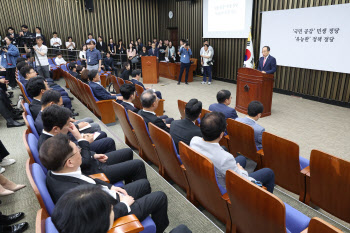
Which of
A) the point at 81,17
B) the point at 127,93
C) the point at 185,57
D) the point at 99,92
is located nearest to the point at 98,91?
the point at 99,92

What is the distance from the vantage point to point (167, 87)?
823 centimetres

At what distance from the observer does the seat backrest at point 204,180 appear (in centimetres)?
158

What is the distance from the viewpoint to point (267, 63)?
5277mm

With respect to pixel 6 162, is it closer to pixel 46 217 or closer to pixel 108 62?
pixel 46 217

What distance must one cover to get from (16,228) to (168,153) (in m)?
1.34

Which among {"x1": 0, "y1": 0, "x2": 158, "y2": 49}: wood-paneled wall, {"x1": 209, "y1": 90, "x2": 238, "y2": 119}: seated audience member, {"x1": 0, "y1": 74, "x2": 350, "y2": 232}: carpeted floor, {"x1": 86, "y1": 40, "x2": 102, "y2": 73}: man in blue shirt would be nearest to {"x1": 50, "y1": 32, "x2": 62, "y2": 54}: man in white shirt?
{"x1": 0, "y1": 0, "x2": 158, "y2": 49}: wood-paneled wall

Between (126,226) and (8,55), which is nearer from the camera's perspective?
(126,226)

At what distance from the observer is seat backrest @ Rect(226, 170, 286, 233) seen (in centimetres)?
118

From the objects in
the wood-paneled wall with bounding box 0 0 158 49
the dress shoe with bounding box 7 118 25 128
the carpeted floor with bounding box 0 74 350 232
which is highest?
the wood-paneled wall with bounding box 0 0 158 49

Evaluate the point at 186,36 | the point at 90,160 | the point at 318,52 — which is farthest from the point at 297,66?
the point at 90,160

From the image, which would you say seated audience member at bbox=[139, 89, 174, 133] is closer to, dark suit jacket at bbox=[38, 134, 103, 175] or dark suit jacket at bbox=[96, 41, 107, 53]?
dark suit jacket at bbox=[38, 134, 103, 175]

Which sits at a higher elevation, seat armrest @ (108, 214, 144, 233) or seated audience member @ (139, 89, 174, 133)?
seated audience member @ (139, 89, 174, 133)

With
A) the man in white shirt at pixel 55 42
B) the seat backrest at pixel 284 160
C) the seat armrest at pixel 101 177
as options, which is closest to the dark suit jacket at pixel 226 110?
the seat backrest at pixel 284 160

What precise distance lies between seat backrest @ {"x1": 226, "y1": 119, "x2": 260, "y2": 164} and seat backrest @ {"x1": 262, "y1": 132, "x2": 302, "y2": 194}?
19 centimetres
